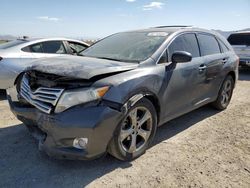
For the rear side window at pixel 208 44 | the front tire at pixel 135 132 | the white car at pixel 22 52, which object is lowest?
the front tire at pixel 135 132

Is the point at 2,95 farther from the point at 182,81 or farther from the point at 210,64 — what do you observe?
the point at 210,64

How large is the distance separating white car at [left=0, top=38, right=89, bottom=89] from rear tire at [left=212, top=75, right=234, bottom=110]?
323cm

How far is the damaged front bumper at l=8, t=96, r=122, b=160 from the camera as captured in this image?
2.91 metres

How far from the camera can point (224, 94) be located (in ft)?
19.2

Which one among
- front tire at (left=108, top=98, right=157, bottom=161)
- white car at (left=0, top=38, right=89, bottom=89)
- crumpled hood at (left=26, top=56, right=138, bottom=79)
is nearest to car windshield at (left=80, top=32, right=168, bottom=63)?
crumpled hood at (left=26, top=56, right=138, bottom=79)

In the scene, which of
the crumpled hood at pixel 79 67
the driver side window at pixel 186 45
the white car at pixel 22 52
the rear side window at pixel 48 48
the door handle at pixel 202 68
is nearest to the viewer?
the crumpled hood at pixel 79 67

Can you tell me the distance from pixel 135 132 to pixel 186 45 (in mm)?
1854

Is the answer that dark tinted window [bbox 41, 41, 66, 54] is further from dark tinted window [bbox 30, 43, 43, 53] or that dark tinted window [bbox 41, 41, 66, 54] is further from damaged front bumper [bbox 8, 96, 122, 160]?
damaged front bumper [bbox 8, 96, 122, 160]

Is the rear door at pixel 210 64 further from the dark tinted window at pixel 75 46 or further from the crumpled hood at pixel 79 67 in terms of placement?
the dark tinted window at pixel 75 46

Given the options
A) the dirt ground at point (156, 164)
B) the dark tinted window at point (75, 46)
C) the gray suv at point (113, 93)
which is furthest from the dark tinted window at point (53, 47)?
the dirt ground at point (156, 164)

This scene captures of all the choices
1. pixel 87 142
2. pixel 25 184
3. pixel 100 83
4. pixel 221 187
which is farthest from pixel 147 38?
pixel 25 184

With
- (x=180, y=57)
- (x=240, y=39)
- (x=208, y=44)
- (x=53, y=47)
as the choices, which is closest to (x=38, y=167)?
(x=180, y=57)

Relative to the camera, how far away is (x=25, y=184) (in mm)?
3006

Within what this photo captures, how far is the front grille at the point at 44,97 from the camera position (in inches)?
118
